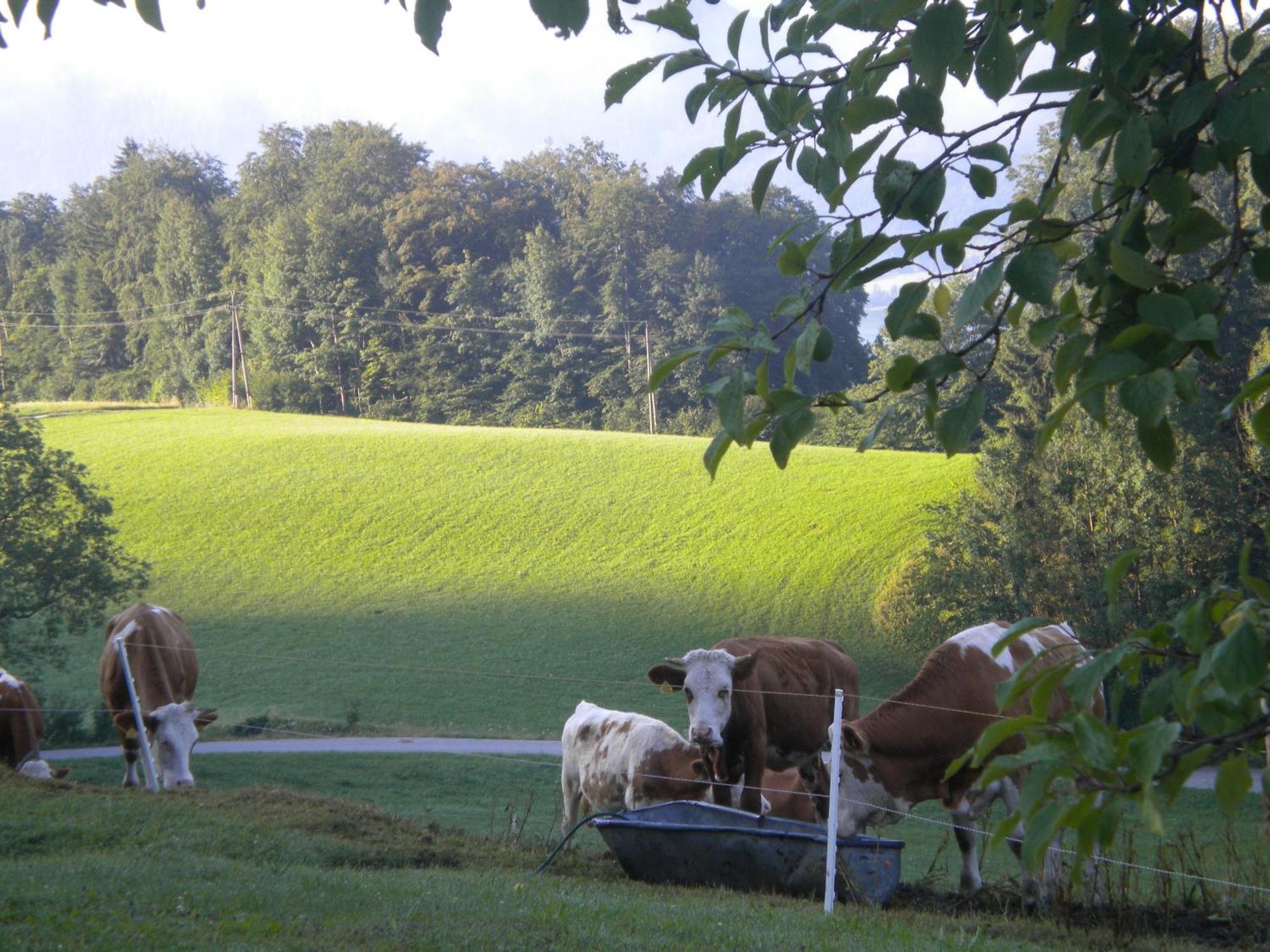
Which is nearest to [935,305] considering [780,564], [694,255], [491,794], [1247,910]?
[1247,910]

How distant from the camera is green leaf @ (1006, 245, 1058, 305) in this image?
1.68 meters

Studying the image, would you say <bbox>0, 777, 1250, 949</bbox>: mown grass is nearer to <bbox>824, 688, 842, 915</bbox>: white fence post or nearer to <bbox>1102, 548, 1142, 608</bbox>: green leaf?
<bbox>824, 688, 842, 915</bbox>: white fence post

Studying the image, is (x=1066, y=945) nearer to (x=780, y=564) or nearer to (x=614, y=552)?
(x=780, y=564)

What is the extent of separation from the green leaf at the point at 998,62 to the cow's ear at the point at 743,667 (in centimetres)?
609

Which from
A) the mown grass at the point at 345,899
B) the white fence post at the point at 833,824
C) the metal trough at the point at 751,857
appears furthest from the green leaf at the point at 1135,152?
the metal trough at the point at 751,857

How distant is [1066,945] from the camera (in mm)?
5473

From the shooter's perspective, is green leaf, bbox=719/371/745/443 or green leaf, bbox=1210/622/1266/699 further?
green leaf, bbox=719/371/745/443

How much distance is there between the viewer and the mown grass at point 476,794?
10.9 m

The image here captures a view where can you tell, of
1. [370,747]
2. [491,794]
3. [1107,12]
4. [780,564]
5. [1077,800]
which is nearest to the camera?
[1077,800]

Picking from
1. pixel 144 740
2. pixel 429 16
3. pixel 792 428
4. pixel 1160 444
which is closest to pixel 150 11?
pixel 429 16

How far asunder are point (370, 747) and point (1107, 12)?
17214 millimetres

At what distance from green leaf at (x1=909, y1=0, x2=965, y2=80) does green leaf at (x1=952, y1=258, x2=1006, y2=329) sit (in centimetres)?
30

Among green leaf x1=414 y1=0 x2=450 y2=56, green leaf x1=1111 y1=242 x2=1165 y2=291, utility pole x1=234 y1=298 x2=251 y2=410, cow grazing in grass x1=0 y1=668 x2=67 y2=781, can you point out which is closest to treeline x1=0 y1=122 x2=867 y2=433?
utility pole x1=234 y1=298 x2=251 y2=410

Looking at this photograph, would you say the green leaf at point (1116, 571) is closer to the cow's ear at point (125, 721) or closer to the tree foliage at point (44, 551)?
the cow's ear at point (125, 721)
